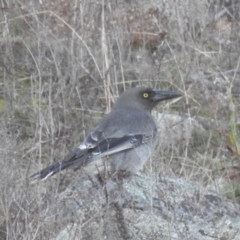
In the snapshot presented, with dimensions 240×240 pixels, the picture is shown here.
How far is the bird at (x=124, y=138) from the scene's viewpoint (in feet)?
21.5

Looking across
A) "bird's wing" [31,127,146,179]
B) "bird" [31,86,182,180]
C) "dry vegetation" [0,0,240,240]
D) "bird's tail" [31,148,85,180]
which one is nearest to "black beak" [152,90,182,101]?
"bird" [31,86,182,180]

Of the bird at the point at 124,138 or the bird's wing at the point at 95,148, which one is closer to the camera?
the bird's wing at the point at 95,148

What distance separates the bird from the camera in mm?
6547

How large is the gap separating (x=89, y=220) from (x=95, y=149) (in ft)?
4.46

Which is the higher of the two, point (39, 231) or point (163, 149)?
point (39, 231)

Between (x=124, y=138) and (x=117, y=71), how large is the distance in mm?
1572

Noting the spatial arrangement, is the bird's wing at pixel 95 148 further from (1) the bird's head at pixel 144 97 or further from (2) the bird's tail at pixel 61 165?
(1) the bird's head at pixel 144 97

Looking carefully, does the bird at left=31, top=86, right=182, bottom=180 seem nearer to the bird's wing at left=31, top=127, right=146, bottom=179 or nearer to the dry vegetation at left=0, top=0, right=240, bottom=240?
the bird's wing at left=31, top=127, right=146, bottom=179

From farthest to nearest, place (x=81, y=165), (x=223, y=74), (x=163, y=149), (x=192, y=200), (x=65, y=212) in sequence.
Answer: (x=223, y=74) < (x=163, y=149) < (x=81, y=165) < (x=192, y=200) < (x=65, y=212)

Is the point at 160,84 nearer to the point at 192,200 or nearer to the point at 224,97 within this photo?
the point at 224,97

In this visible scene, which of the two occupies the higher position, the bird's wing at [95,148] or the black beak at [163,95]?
the bird's wing at [95,148]

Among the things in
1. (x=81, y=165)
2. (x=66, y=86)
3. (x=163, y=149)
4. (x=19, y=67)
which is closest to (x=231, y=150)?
(x=163, y=149)

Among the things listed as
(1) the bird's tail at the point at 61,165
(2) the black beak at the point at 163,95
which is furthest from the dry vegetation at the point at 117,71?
(2) the black beak at the point at 163,95

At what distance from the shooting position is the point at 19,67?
870 centimetres
